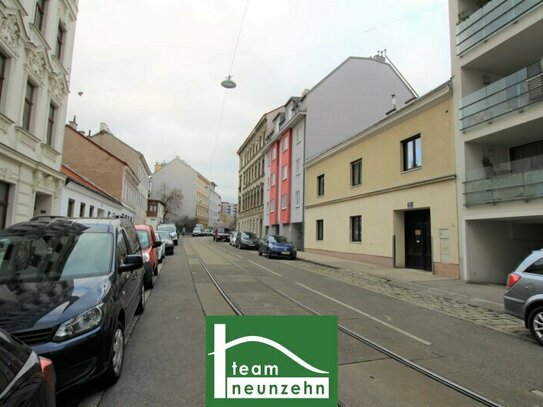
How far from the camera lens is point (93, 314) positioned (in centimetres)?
380

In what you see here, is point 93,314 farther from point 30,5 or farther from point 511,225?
point 511,225

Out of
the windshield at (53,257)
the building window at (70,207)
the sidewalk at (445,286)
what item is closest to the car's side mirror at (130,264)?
the windshield at (53,257)

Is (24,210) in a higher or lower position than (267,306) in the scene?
higher

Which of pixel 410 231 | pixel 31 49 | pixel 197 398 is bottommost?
pixel 197 398

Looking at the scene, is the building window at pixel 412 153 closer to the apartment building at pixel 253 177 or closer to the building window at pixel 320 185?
the building window at pixel 320 185

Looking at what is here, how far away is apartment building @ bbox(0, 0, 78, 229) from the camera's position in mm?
12141

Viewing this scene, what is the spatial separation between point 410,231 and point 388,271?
2761mm

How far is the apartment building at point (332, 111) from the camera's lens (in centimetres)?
3120

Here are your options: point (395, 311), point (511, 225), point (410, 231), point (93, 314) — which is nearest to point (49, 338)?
point (93, 314)

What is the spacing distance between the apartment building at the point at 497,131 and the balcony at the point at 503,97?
3 cm

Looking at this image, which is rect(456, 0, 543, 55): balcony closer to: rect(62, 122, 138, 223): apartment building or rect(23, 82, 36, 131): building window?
rect(23, 82, 36, 131): building window

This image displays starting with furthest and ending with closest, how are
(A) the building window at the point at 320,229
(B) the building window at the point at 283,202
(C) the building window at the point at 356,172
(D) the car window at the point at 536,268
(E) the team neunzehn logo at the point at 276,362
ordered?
(B) the building window at the point at 283,202 → (A) the building window at the point at 320,229 → (C) the building window at the point at 356,172 → (D) the car window at the point at 536,268 → (E) the team neunzehn logo at the point at 276,362

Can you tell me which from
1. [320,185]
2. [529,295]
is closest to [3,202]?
[529,295]

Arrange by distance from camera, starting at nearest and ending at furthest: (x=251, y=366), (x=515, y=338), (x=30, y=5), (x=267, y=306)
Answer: (x=251, y=366) < (x=515, y=338) < (x=267, y=306) < (x=30, y=5)
